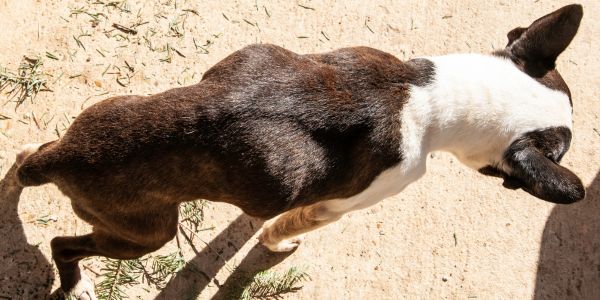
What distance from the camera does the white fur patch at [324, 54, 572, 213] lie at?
4270 mm

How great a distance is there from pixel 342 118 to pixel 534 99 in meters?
1.51

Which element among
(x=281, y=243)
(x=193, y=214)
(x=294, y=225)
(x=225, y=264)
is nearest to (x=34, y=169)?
(x=193, y=214)

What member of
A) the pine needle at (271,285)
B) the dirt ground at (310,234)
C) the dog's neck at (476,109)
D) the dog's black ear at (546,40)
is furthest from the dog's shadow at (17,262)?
the dog's black ear at (546,40)

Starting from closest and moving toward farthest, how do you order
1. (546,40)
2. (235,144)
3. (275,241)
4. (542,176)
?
1. (235,144)
2. (542,176)
3. (546,40)
4. (275,241)

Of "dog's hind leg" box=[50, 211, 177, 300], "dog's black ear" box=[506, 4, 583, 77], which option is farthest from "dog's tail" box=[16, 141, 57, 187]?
"dog's black ear" box=[506, 4, 583, 77]

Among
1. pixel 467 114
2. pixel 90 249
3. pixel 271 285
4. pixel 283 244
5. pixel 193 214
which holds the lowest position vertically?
pixel 271 285

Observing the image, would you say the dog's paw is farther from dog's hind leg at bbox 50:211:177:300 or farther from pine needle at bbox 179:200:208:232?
dog's hind leg at bbox 50:211:177:300

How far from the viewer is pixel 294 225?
5008mm

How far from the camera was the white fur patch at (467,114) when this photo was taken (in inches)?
168

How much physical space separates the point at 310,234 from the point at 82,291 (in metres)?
2.00

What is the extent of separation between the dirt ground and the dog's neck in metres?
1.53

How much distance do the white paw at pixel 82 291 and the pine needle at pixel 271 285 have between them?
124 centimetres

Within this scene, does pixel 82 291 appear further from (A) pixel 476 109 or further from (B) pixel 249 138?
(A) pixel 476 109

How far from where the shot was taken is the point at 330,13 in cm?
653
